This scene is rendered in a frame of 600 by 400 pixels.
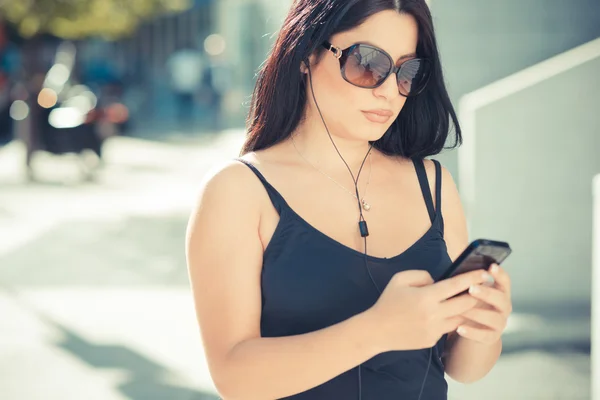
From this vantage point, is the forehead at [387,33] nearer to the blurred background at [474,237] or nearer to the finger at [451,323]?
the finger at [451,323]

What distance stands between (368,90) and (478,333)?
0.63 m

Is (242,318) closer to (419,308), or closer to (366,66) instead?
(419,308)

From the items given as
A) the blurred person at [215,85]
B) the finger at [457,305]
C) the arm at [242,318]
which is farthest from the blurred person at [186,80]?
the finger at [457,305]

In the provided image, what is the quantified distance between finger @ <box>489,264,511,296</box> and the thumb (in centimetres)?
13

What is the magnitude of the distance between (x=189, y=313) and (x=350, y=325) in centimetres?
458

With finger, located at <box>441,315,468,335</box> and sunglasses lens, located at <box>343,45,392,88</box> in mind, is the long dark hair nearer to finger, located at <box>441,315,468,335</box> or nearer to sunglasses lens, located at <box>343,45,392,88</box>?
sunglasses lens, located at <box>343,45,392,88</box>

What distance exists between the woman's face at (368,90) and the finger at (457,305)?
1.75 feet

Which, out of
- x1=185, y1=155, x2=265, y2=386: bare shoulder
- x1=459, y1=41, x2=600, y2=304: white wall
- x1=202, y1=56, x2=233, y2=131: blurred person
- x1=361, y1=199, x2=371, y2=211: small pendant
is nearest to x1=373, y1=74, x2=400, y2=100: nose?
x1=361, y1=199, x2=371, y2=211: small pendant

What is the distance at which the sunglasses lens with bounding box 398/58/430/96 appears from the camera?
219cm

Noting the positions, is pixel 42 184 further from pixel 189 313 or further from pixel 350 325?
pixel 350 325

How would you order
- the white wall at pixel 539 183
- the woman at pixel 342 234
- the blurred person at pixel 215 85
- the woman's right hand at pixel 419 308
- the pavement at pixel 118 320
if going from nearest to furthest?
the woman's right hand at pixel 419 308
the woman at pixel 342 234
the pavement at pixel 118 320
the white wall at pixel 539 183
the blurred person at pixel 215 85

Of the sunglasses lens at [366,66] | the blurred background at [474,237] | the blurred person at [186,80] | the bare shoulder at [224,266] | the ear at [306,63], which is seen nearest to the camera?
the bare shoulder at [224,266]

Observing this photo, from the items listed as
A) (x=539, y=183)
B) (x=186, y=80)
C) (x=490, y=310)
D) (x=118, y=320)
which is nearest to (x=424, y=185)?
(x=490, y=310)

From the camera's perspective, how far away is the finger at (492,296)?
1.83 meters
